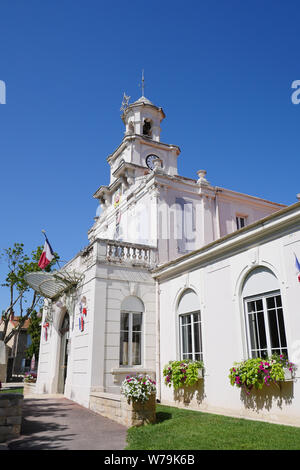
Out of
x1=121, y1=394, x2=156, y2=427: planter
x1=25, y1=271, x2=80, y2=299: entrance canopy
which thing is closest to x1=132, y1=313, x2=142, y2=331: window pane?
x1=25, y1=271, x2=80, y2=299: entrance canopy

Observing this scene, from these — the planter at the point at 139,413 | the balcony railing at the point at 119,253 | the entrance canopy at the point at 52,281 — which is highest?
the balcony railing at the point at 119,253

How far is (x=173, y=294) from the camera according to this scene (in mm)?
13000

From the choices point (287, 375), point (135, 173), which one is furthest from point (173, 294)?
point (135, 173)

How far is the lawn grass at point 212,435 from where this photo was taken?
6383 millimetres

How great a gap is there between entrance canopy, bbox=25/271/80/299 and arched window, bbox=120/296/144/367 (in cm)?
250

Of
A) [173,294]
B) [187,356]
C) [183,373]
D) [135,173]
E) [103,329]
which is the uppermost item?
[135,173]

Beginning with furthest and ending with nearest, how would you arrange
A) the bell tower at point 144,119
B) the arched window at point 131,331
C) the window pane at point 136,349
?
the bell tower at point 144,119, the window pane at point 136,349, the arched window at point 131,331

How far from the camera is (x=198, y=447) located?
6.36 m

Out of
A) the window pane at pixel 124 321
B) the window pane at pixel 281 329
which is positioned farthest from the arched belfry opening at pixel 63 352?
the window pane at pixel 281 329

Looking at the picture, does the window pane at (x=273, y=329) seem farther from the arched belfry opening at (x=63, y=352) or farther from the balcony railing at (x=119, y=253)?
the arched belfry opening at (x=63, y=352)

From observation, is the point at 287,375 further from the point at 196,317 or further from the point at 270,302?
the point at 196,317

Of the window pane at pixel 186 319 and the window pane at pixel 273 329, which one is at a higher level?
the window pane at pixel 186 319

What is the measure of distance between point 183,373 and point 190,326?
161 cm

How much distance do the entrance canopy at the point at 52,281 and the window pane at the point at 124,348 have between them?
9.88 feet
